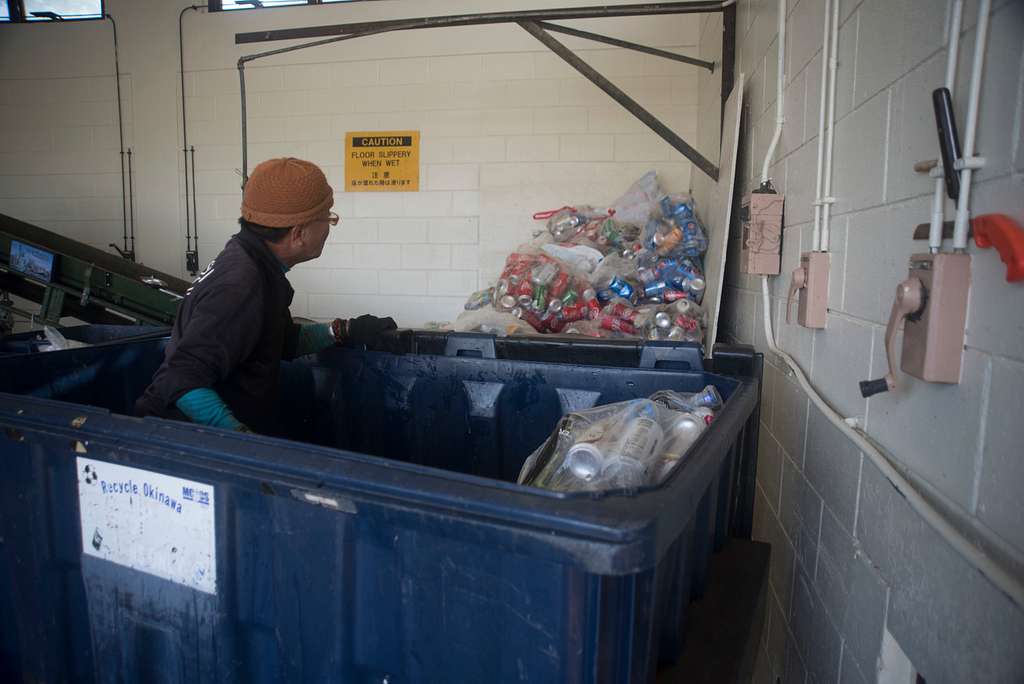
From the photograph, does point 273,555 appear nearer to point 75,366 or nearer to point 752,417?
point 752,417

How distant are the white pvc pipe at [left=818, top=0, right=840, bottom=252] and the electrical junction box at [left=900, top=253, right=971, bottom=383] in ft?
1.81

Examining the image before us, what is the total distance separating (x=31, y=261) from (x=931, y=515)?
14.7ft

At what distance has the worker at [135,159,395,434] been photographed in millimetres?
1436

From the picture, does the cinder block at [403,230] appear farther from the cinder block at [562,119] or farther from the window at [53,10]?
the window at [53,10]

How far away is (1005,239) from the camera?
2.35 feet

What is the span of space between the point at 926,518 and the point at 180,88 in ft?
19.3

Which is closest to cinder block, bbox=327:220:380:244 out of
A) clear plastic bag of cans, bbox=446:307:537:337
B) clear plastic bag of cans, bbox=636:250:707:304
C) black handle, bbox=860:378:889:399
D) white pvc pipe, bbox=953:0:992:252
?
clear plastic bag of cans, bbox=446:307:537:337

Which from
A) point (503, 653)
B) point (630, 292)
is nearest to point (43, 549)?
point (503, 653)

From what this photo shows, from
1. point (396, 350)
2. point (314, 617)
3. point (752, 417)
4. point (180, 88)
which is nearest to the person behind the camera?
point (314, 617)

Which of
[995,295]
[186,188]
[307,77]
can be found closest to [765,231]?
[995,295]

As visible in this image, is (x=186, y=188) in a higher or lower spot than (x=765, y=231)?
higher

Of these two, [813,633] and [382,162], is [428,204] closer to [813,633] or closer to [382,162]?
[382,162]

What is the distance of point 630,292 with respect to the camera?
10.7 feet

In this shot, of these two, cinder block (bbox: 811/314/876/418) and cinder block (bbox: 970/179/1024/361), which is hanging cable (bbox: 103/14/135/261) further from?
cinder block (bbox: 970/179/1024/361)
